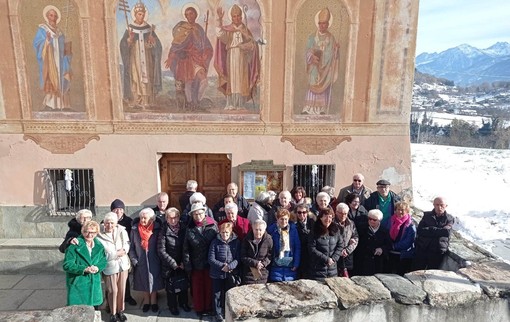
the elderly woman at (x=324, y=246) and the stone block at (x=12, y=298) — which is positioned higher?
the elderly woman at (x=324, y=246)

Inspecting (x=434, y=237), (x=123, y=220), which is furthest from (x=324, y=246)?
(x=123, y=220)

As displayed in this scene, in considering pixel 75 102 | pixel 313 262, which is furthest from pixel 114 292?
pixel 75 102

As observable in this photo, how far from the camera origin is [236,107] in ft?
26.0

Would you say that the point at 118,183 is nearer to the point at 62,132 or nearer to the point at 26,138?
the point at 62,132

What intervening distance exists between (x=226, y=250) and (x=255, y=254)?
16.8 inches

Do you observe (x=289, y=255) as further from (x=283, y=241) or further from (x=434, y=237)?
(x=434, y=237)

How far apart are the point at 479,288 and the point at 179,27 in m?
6.98

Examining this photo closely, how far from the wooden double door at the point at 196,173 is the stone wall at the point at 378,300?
4766 millimetres

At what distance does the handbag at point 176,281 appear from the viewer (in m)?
5.29

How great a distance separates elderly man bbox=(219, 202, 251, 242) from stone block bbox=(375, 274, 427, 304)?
6.73 ft

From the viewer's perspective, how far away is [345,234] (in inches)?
198

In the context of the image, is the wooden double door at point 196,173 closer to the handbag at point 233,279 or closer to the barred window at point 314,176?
the barred window at point 314,176

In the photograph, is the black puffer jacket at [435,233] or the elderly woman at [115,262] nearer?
the elderly woman at [115,262]

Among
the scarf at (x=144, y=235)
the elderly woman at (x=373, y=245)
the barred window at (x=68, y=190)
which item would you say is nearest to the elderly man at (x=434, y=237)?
the elderly woman at (x=373, y=245)
